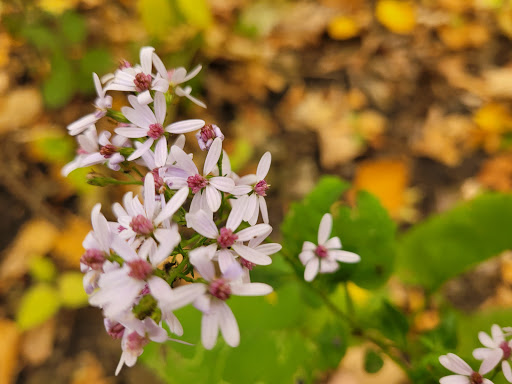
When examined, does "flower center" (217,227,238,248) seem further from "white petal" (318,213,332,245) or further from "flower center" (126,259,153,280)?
"white petal" (318,213,332,245)

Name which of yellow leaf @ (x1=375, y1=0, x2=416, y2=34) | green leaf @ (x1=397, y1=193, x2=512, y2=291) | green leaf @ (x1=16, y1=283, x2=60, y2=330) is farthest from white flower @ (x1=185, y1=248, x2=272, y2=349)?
yellow leaf @ (x1=375, y1=0, x2=416, y2=34)

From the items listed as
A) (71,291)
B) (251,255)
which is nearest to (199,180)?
(251,255)

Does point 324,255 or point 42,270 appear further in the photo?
point 42,270

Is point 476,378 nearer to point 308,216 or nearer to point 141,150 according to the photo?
point 308,216

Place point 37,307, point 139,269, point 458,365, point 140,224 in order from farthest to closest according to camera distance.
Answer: point 37,307 < point 458,365 < point 140,224 < point 139,269

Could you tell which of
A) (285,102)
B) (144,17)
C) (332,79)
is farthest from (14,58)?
(332,79)

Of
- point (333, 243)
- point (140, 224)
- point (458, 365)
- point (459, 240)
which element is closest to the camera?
point (140, 224)
